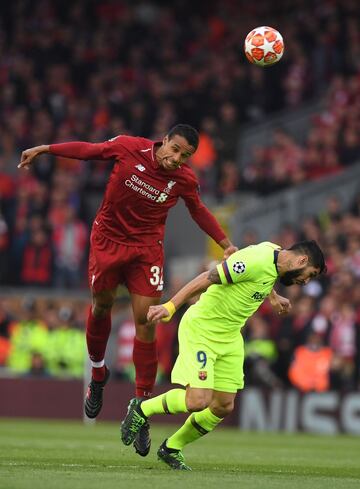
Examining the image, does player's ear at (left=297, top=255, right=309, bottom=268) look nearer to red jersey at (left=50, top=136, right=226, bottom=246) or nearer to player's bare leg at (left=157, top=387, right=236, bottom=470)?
player's bare leg at (left=157, top=387, right=236, bottom=470)

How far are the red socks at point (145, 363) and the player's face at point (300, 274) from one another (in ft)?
5.28

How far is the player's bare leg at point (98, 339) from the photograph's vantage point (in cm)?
1180

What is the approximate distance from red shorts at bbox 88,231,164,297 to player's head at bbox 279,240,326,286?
1.43 m

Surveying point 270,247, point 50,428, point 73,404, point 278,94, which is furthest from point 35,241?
point 270,247

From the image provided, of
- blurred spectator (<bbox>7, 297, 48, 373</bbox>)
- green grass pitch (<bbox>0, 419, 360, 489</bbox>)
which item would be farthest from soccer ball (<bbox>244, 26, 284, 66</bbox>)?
blurred spectator (<bbox>7, 297, 48, 373</bbox>)

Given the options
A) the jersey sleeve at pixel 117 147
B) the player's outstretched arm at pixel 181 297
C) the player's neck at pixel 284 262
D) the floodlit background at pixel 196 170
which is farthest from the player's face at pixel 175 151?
the floodlit background at pixel 196 170

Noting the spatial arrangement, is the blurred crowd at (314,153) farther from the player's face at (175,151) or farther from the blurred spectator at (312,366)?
the player's face at (175,151)

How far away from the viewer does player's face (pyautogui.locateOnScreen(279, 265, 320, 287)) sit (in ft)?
34.5

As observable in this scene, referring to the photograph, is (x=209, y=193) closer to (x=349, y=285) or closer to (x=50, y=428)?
(x=349, y=285)

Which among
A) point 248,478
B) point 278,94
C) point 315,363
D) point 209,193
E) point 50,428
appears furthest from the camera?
point 278,94

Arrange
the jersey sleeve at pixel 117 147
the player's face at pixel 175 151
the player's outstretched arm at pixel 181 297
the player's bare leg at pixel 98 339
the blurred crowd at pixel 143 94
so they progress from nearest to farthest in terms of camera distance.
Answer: the player's outstretched arm at pixel 181 297, the player's face at pixel 175 151, the jersey sleeve at pixel 117 147, the player's bare leg at pixel 98 339, the blurred crowd at pixel 143 94

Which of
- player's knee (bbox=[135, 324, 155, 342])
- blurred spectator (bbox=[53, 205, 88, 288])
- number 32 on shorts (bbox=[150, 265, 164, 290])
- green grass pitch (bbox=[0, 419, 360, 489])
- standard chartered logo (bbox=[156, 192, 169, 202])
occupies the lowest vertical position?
green grass pitch (bbox=[0, 419, 360, 489])

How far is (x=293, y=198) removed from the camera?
23.7 meters

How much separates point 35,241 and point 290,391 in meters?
5.54
